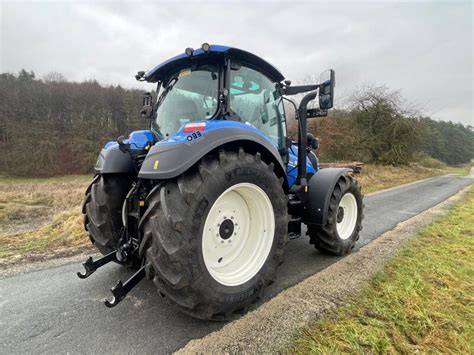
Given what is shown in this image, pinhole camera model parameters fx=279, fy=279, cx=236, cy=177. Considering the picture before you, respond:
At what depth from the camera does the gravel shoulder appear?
192 cm

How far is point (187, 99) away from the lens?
2.87 m

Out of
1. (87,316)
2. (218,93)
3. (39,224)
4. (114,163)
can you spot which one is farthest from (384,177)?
(87,316)

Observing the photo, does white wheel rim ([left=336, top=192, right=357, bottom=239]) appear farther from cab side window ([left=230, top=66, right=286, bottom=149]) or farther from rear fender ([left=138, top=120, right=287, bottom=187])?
rear fender ([left=138, top=120, right=287, bottom=187])

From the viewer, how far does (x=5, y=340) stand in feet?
6.49

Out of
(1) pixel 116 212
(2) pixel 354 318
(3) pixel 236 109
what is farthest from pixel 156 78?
(2) pixel 354 318

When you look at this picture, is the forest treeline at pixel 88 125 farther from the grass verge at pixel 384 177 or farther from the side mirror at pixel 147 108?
the side mirror at pixel 147 108

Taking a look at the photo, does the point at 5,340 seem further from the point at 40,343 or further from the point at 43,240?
the point at 43,240

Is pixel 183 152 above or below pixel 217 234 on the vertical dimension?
above

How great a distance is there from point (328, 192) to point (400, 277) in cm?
Answer: 115

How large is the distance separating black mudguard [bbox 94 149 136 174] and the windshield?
0.45 meters

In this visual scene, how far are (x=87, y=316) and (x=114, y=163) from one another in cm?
140

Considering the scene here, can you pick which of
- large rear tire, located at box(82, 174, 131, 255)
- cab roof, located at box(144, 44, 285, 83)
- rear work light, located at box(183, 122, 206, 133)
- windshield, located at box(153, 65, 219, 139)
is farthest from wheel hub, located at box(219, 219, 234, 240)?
cab roof, located at box(144, 44, 285, 83)

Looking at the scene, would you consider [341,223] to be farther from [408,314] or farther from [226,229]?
[226,229]

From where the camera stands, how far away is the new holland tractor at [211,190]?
1928 mm
